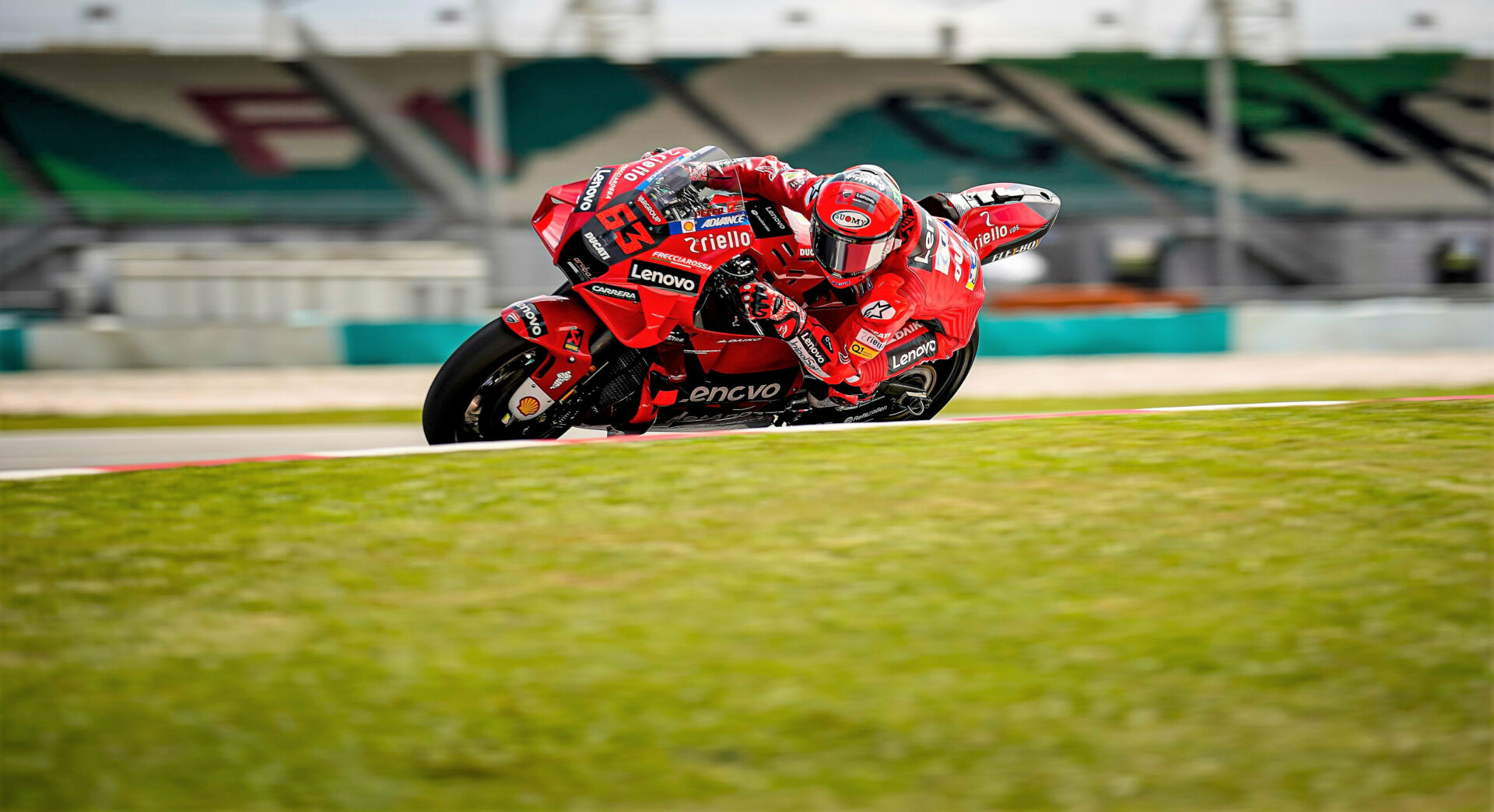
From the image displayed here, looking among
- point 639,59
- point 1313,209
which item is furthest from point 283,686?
point 1313,209

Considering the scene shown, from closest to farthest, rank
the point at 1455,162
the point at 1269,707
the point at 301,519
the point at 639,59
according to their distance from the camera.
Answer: the point at 1269,707 < the point at 301,519 < the point at 639,59 < the point at 1455,162

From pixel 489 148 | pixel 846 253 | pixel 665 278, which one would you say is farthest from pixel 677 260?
pixel 489 148

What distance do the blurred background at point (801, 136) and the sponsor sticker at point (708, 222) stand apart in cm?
1276

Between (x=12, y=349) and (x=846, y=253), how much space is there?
1143cm

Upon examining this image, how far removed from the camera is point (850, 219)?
480 centimetres

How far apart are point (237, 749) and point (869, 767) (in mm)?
1142

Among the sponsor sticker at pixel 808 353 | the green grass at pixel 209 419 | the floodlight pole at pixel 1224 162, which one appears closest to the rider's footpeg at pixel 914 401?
the sponsor sticker at pixel 808 353

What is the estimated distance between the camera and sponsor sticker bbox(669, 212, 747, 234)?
4852mm

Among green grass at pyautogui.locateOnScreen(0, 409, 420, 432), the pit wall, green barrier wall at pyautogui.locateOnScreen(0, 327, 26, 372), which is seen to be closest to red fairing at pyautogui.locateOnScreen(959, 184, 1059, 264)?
green grass at pyautogui.locateOnScreen(0, 409, 420, 432)

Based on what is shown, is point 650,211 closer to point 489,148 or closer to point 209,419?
point 209,419

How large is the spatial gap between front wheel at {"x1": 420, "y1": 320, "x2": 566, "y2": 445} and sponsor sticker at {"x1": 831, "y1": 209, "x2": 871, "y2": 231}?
49.2 inches

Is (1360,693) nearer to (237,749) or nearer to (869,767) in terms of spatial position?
(869,767)

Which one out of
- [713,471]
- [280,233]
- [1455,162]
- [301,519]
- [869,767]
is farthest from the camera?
[1455,162]

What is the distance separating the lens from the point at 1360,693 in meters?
2.47
